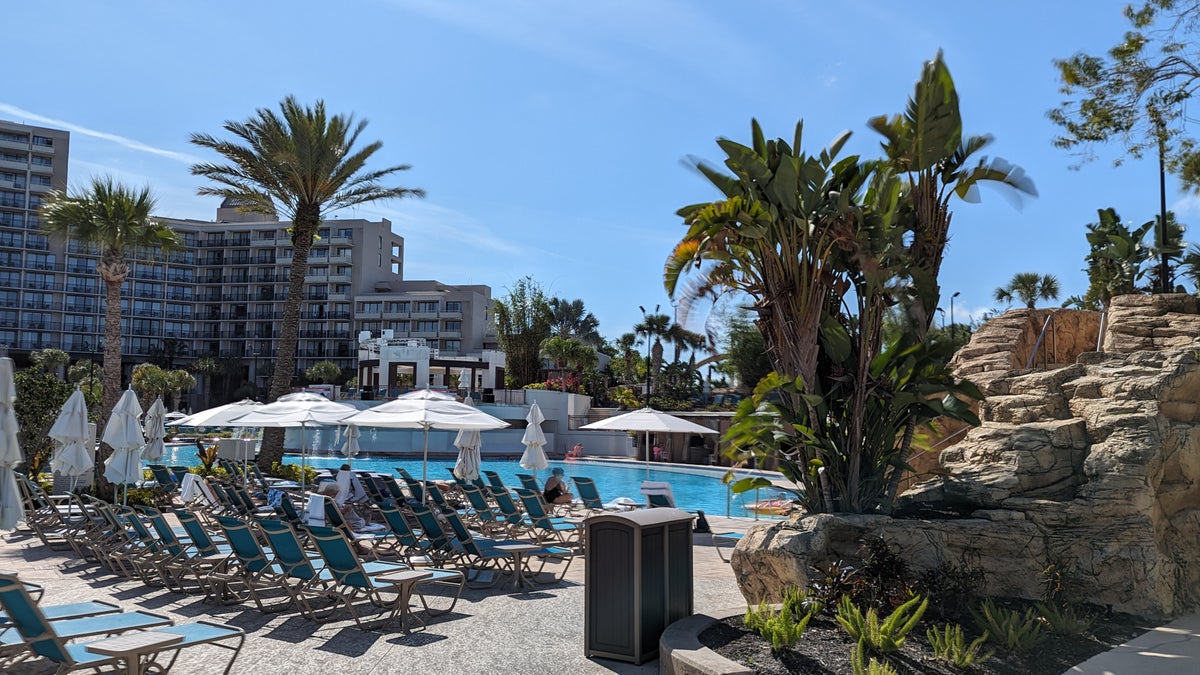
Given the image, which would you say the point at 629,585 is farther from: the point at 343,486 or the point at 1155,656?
the point at 343,486

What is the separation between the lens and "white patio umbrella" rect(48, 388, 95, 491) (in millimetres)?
11664

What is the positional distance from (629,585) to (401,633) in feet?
7.03

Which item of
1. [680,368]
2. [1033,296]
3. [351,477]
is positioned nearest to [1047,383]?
[351,477]

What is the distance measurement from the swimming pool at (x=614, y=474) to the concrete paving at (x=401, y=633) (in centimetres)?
1162

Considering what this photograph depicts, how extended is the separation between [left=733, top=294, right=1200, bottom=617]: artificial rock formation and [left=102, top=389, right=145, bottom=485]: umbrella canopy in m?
9.30

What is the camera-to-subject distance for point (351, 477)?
1377 cm

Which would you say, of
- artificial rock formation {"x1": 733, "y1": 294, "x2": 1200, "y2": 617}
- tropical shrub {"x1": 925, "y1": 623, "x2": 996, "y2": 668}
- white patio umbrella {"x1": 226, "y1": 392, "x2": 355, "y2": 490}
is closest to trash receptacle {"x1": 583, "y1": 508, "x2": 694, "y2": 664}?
artificial rock formation {"x1": 733, "y1": 294, "x2": 1200, "y2": 617}

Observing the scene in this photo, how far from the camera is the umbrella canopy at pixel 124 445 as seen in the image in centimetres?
1211

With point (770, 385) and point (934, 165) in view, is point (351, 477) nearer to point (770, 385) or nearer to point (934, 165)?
point (770, 385)

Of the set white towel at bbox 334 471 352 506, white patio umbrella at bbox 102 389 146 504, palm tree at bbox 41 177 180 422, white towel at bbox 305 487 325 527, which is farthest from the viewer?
palm tree at bbox 41 177 180 422

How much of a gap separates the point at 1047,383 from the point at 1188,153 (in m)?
4.93

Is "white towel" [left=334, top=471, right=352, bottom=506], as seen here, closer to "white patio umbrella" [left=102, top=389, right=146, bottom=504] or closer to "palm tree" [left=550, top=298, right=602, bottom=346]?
"white patio umbrella" [left=102, top=389, right=146, bottom=504]

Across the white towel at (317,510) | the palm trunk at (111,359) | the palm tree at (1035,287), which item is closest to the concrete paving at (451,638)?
the white towel at (317,510)

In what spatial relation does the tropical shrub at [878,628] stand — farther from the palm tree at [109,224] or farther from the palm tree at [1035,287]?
the palm tree at [1035,287]
